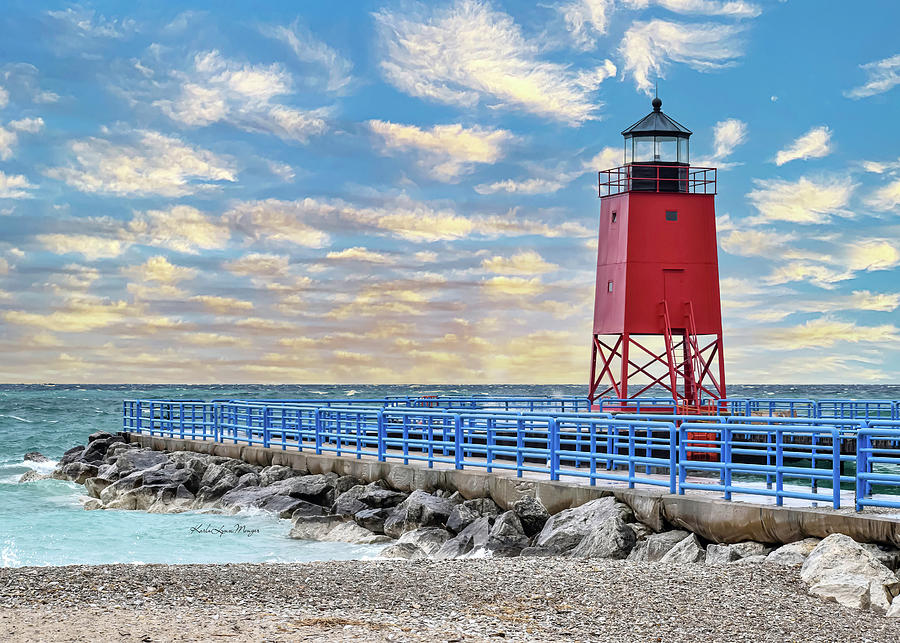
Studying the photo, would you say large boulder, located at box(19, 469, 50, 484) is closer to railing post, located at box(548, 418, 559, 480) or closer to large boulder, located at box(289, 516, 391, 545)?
large boulder, located at box(289, 516, 391, 545)

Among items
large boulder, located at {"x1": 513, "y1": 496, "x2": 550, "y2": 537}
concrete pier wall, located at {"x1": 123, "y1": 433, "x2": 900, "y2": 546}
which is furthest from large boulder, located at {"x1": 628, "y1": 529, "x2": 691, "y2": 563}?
large boulder, located at {"x1": 513, "y1": 496, "x2": 550, "y2": 537}

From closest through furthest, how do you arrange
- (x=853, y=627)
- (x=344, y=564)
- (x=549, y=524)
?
1. (x=853, y=627)
2. (x=344, y=564)
3. (x=549, y=524)

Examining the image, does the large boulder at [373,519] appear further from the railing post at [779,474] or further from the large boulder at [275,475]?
the railing post at [779,474]

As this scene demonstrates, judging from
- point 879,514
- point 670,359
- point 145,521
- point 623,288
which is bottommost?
point 145,521

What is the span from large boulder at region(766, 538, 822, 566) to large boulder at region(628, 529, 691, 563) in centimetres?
158

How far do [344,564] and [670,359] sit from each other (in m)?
17.1

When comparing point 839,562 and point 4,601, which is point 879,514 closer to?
point 839,562

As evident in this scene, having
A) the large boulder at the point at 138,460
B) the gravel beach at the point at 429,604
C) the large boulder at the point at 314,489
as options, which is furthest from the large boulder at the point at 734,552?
the large boulder at the point at 138,460

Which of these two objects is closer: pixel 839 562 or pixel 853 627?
pixel 853 627

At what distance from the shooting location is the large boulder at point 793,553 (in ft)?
37.7

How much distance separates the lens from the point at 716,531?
1293 cm

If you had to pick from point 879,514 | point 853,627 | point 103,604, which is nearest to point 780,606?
point 853,627

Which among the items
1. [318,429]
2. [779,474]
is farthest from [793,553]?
[318,429]

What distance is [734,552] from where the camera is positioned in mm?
12297
